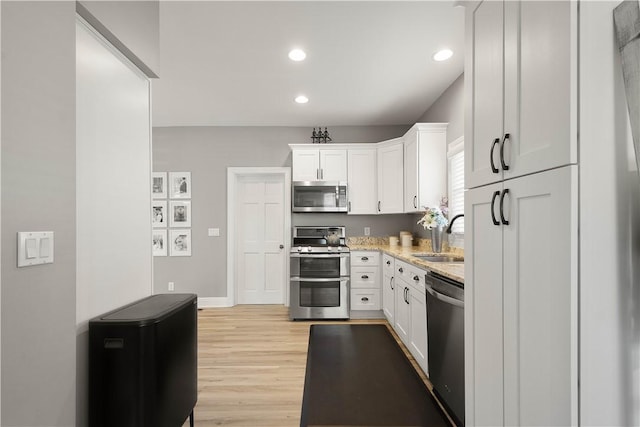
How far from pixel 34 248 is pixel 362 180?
3805mm

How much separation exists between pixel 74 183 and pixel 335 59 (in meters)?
2.32

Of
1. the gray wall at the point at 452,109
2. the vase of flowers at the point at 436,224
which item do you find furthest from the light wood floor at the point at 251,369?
the gray wall at the point at 452,109

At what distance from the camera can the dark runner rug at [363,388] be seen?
1.05 meters

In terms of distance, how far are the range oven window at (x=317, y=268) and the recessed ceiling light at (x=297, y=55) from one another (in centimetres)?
232

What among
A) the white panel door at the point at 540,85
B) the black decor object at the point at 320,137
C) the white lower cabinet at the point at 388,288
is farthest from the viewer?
the black decor object at the point at 320,137

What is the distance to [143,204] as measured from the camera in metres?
1.74

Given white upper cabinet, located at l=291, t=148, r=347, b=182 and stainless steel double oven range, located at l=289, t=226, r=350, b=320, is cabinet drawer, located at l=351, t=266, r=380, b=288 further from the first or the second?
white upper cabinet, located at l=291, t=148, r=347, b=182

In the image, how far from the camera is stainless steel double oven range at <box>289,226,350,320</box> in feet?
12.9

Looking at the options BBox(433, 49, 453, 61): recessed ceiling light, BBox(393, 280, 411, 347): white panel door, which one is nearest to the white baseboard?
BBox(393, 280, 411, 347): white panel door

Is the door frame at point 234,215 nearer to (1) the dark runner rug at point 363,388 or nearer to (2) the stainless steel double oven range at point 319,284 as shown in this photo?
(2) the stainless steel double oven range at point 319,284

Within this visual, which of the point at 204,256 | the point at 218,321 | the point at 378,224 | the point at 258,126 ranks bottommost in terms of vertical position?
the point at 218,321


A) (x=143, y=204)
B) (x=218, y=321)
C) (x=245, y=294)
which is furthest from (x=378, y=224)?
(x=143, y=204)

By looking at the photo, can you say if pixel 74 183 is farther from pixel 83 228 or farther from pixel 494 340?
pixel 494 340

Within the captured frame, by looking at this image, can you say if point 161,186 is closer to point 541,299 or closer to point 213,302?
point 213,302
